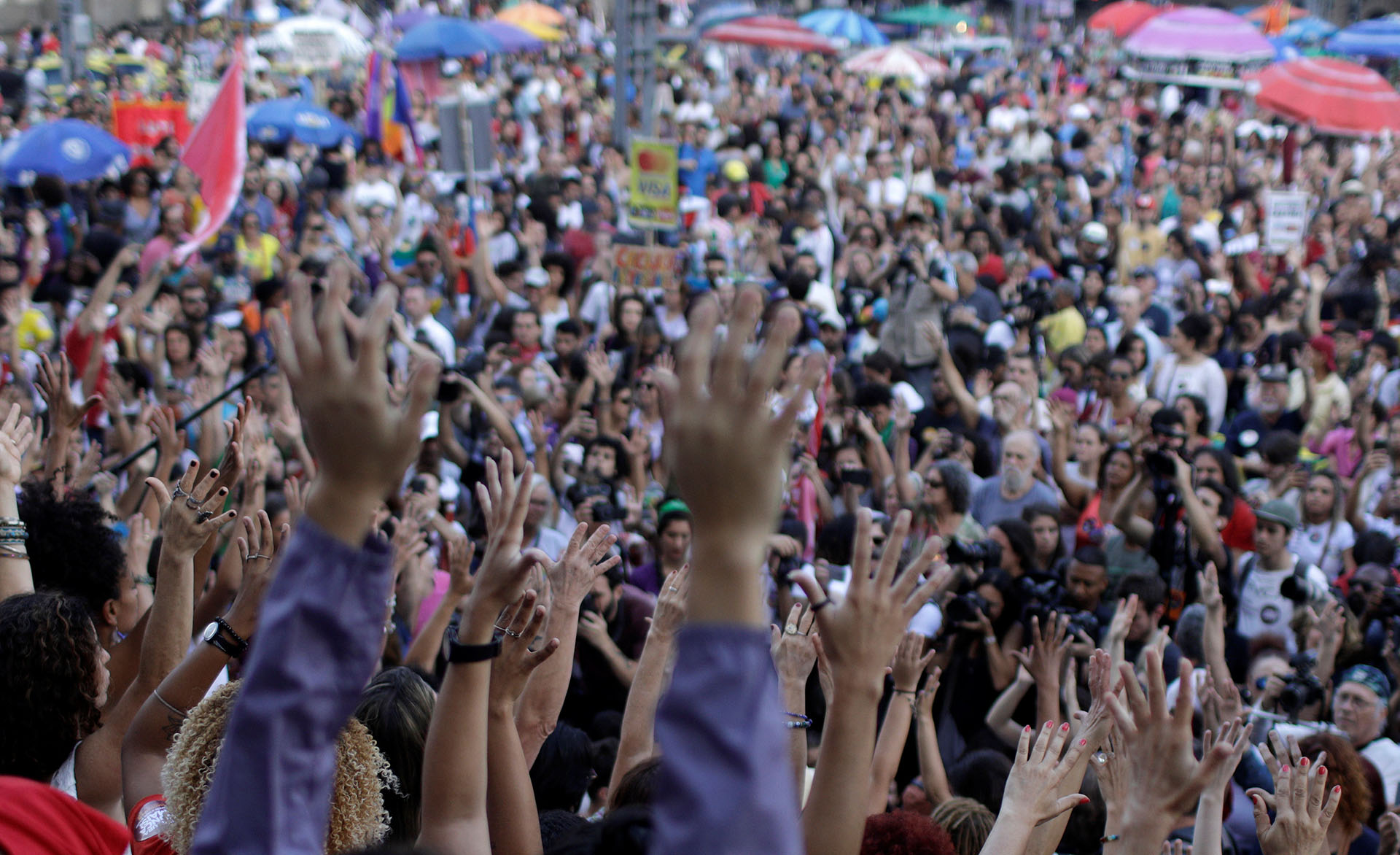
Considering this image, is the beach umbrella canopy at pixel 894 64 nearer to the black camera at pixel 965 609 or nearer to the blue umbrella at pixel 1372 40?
the blue umbrella at pixel 1372 40

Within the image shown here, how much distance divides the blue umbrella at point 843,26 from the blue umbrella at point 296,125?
8.71 meters

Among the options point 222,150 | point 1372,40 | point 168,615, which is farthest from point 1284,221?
point 168,615

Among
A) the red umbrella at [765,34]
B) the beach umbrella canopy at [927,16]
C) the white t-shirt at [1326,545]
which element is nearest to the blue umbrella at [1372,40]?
the red umbrella at [765,34]

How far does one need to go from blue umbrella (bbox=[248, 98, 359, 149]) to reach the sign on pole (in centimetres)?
981

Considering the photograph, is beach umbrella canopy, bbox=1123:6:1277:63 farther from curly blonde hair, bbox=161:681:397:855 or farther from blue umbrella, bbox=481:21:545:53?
curly blonde hair, bbox=161:681:397:855

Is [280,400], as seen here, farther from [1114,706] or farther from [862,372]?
[1114,706]

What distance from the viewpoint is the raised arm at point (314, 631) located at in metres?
1.31

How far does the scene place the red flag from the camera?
915cm

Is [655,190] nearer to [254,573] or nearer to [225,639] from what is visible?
[254,573]

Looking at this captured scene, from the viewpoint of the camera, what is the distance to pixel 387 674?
2.58 m

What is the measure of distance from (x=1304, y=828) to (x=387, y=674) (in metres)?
Result: 1.82

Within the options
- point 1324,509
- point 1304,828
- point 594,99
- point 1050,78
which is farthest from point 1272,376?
point 1050,78

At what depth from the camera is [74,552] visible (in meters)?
3.57

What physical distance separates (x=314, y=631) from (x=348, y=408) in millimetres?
246
